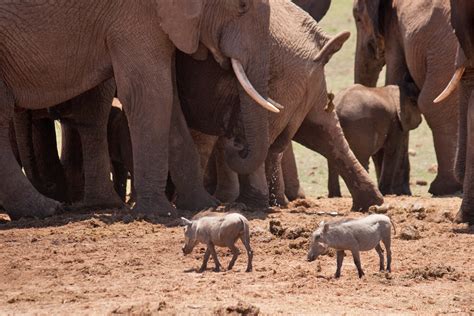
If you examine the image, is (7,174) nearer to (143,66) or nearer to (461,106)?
(143,66)

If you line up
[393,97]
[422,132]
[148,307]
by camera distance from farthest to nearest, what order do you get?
[422,132], [393,97], [148,307]

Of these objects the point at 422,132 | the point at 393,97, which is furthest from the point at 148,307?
the point at 422,132

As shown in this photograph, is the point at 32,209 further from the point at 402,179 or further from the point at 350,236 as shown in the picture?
the point at 402,179

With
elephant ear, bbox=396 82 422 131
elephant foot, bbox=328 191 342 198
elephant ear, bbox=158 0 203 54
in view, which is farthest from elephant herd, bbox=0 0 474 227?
elephant foot, bbox=328 191 342 198

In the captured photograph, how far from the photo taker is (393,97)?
17.8m

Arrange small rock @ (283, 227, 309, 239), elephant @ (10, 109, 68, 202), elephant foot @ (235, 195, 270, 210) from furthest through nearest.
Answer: elephant @ (10, 109, 68, 202)
elephant foot @ (235, 195, 270, 210)
small rock @ (283, 227, 309, 239)

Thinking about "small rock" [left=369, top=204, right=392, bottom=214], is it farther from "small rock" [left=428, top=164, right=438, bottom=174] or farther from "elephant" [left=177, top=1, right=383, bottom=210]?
"small rock" [left=428, top=164, right=438, bottom=174]

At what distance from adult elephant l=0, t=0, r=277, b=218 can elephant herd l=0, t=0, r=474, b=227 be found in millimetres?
11

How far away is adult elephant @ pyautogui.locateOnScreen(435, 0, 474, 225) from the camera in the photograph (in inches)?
477

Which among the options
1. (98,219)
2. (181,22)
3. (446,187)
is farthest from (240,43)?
(446,187)

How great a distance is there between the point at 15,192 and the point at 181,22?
1.91 m

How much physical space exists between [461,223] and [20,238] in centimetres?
345

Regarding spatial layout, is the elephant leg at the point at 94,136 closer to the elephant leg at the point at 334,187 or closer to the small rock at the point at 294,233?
the small rock at the point at 294,233

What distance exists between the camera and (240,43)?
13.1m
